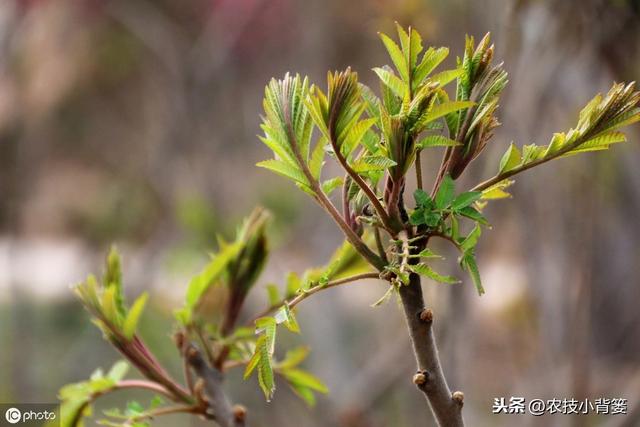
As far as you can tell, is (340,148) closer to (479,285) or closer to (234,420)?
(479,285)

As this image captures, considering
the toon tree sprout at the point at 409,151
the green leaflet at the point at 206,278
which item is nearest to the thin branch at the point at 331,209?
the toon tree sprout at the point at 409,151

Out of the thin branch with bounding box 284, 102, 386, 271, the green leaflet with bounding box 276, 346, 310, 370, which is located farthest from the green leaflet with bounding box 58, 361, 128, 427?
the thin branch with bounding box 284, 102, 386, 271

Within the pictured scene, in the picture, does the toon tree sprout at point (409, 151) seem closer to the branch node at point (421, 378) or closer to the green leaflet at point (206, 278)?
the branch node at point (421, 378)

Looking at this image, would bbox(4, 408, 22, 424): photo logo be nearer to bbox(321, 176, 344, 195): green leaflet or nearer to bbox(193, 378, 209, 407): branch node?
bbox(193, 378, 209, 407): branch node

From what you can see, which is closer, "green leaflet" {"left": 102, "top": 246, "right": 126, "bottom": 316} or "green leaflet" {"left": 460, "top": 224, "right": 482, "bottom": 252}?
"green leaflet" {"left": 460, "top": 224, "right": 482, "bottom": 252}

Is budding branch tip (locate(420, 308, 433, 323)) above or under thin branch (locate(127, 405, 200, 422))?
under
